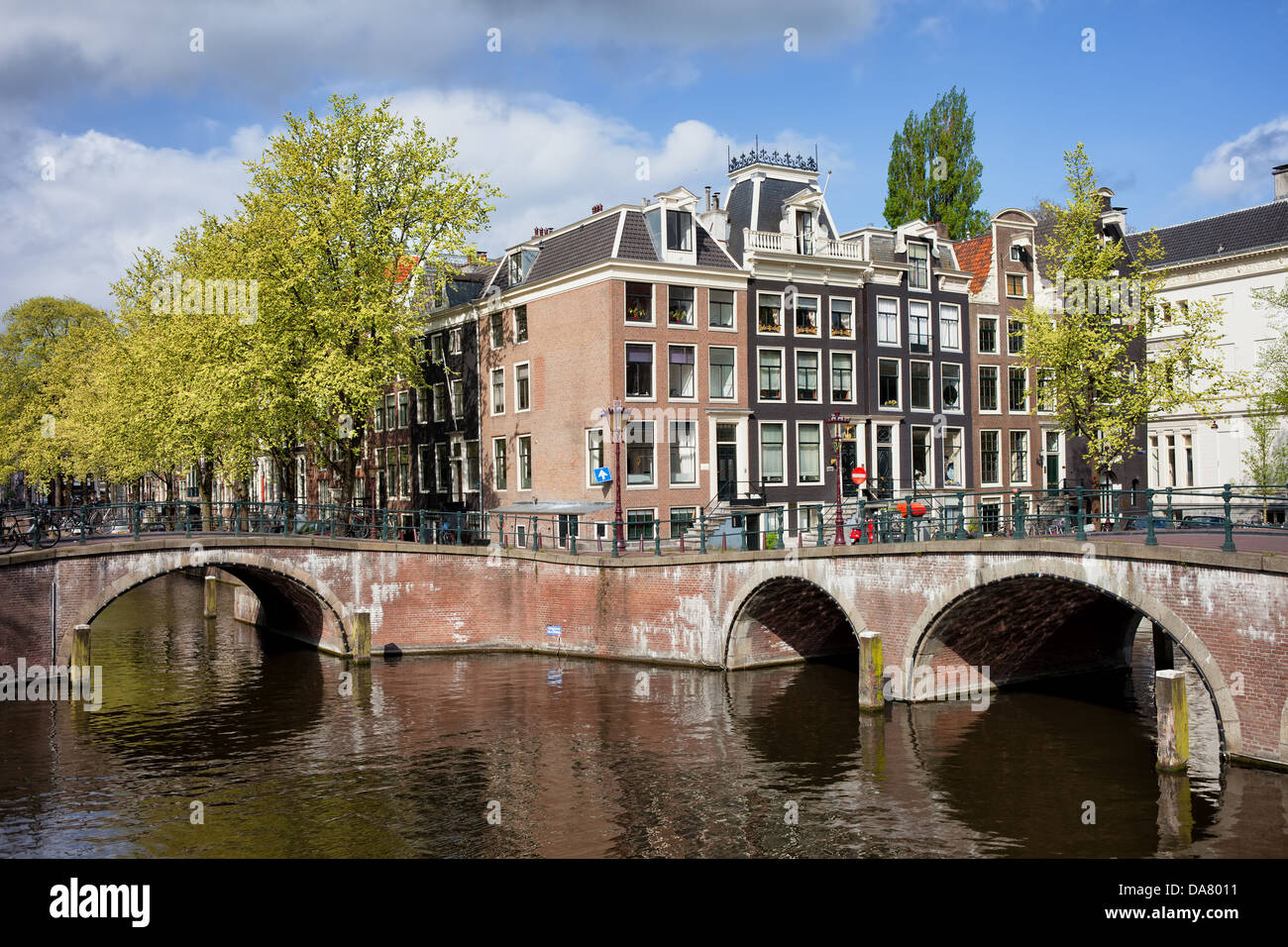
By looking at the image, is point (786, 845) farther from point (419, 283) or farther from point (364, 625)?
point (419, 283)

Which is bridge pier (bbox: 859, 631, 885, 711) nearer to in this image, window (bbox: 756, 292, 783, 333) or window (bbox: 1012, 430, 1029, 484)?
window (bbox: 756, 292, 783, 333)

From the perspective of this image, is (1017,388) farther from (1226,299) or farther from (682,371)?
(682,371)

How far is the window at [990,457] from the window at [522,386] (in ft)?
68.3

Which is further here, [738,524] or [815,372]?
[815,372]

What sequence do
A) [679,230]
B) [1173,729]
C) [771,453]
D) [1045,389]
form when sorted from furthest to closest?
[771,453], [679,230], [1045,389], [1173,729]

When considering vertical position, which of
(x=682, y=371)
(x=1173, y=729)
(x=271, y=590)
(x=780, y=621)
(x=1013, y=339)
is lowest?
(x=1173, y=729)

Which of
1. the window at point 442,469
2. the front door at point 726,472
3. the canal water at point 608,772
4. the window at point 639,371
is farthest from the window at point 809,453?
the window at point 442,469

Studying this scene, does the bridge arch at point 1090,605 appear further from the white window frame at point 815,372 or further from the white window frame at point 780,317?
the white window frame at point 780,317

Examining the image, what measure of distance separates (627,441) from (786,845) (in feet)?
78.9

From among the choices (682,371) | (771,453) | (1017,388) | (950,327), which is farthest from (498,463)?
(1017,388)

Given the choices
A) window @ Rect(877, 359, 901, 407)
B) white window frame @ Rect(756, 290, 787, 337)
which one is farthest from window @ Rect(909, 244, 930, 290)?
white window frame @ Rect(756, 290, 787, 337)

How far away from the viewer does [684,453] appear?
135ft

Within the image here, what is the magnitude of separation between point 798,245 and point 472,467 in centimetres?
1670

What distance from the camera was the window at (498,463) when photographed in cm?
4438
